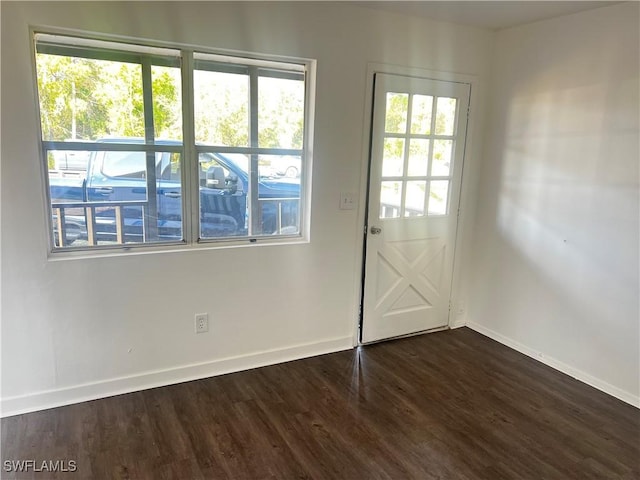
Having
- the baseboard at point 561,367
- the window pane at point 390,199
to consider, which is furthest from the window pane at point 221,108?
the baseboard at point 561,367

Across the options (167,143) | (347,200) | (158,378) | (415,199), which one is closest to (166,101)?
(167,143)

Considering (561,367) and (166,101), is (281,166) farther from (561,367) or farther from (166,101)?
(561,367)

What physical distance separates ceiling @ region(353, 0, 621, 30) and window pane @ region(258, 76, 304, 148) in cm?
69

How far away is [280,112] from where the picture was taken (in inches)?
114

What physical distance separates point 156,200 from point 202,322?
0.82m

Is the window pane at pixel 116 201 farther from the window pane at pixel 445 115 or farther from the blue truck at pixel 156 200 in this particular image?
the window pane at pixel 445 115

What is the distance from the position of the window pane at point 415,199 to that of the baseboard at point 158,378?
3.54 feet

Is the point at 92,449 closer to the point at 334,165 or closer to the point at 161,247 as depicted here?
the point at 161,247

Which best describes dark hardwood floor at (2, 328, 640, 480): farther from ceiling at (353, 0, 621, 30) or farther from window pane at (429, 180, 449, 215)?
ceiling at (353, 0, 621, 30)

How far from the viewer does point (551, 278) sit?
3.19 m

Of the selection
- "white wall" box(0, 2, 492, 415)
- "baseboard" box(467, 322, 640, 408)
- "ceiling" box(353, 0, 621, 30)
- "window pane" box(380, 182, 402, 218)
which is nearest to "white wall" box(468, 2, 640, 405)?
"baseboard" box(467, 322, 640, 408)

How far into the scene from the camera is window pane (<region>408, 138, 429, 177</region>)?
130 inches

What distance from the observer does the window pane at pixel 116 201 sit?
7.96 ft

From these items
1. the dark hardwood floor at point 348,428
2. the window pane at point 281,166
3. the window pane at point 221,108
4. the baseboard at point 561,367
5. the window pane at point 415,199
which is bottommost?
the dark hardwood floor at point 348,428
